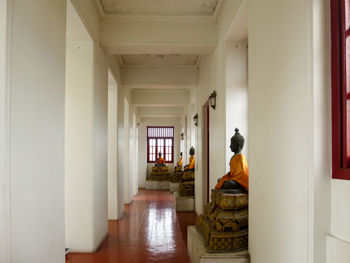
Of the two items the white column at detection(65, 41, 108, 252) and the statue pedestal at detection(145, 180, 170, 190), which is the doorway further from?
the statue pedestal at detection(145, 180, 170, 190)

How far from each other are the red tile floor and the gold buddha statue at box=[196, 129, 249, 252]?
1.39 metres

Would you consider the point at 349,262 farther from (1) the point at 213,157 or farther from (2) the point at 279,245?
(1) the point at 213,157

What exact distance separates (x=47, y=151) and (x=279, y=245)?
2.31 m

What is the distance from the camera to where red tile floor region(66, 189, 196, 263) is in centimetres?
537

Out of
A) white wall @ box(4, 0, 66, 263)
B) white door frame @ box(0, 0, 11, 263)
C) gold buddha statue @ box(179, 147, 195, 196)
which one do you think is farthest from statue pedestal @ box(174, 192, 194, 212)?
white door frame @ box(0, 0, 11, 263)

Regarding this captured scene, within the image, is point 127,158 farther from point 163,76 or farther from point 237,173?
point 237,173

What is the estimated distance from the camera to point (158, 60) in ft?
30.1

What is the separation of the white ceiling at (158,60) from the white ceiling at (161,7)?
256 centimetres

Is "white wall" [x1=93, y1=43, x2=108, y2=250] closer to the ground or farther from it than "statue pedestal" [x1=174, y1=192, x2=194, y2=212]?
farther from it

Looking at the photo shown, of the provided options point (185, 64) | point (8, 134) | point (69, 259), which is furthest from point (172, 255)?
point (185, 64)

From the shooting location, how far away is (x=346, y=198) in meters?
2.03

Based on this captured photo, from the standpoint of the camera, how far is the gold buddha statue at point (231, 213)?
3.96m

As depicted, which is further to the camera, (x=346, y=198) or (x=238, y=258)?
(x=238, y=258)

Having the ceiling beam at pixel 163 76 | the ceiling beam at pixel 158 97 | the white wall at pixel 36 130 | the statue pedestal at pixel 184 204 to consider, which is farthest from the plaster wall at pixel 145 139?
the white wall at pixel 36 130
